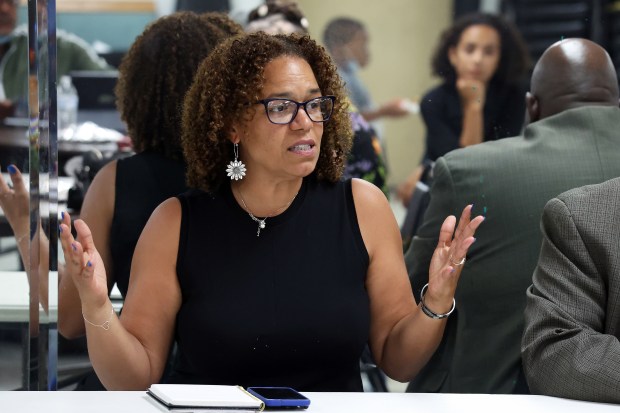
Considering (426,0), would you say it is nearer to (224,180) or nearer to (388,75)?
(388,75)

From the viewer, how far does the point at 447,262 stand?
1.95 meters

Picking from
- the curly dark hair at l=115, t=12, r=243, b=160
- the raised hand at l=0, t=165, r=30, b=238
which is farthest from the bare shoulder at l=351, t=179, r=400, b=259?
Result: the raised hand at l=0, t=165, r=30, b=238

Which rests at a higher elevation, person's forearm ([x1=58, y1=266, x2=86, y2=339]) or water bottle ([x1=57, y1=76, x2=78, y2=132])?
water bottle ([x1=57, y1=76, x2=78, y2=132])

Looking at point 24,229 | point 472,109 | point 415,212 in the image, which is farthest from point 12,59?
point 472,109

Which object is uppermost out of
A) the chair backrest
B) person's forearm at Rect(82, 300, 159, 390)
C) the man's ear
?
the man's ear

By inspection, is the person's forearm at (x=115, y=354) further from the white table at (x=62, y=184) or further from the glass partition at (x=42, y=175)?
the white table at (x=62, y=184)

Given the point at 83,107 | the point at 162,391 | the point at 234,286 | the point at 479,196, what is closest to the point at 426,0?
the point at 83,107

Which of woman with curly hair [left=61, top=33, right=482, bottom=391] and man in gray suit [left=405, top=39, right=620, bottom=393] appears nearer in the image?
woman with curly hair [left=61, top=33, right=482, bottom=391]

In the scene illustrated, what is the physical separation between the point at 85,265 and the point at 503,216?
1071 millimetres

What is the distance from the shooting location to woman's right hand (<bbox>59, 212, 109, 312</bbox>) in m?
1.79

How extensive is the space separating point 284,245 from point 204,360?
0.96ft

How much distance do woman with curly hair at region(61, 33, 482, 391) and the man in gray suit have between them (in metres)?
0.33

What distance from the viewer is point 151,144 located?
246 centimetres

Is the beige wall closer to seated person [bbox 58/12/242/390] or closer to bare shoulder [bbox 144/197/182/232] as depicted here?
seated person [bbox 58/12/242/390]
